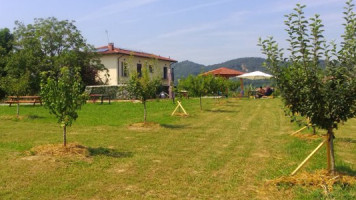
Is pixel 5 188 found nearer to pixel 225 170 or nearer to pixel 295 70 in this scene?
pixel 225 170

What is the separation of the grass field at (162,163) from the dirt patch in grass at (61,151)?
7.7 inches

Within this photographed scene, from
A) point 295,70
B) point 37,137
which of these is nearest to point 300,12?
point 295,70

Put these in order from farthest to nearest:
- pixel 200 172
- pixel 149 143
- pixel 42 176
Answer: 1. pixel 149 143
2. pixel 200 172
3. pixel 42 176

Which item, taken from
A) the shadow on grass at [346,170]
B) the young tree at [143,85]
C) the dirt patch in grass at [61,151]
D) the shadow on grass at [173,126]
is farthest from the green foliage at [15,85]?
the shadow on grass at [346,170]

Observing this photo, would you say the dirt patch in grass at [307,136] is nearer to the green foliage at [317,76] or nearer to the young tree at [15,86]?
the green foliage at [317,76]

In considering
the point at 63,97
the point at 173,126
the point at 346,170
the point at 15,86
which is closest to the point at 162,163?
the point at 63,97

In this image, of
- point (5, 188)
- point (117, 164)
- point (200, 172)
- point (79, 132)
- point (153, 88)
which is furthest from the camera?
point (153, 88)

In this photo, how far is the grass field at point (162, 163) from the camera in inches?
198

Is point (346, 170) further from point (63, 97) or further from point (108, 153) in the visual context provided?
point (63, 97)

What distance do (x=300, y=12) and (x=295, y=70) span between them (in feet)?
2.72

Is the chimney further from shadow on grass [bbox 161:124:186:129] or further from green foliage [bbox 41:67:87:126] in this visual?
green foliage [bbox 41:67:87:126]

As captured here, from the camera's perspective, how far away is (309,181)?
Answer: 5320 mm

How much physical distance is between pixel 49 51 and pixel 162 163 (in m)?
A: 26.3

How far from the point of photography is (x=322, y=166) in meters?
6.48
